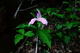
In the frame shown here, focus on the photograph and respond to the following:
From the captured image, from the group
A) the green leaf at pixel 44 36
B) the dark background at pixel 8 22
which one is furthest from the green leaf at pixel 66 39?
the green leaf at pixel 44 36

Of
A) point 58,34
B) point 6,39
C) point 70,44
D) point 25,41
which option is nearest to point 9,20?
point 6,39

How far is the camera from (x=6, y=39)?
209 centimetres

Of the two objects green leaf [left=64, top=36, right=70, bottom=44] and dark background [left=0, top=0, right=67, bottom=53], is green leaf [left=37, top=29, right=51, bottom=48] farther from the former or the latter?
green leaf [left=64, top=36, right=70, bottom=44]

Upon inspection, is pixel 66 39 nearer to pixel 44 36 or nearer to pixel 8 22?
pixel 8 22

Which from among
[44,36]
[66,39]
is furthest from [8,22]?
[66,39]

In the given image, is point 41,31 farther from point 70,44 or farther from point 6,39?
point 70,44

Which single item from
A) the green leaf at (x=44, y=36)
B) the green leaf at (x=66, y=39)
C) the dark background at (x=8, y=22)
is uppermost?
the green leaf at (x=44, y=36)

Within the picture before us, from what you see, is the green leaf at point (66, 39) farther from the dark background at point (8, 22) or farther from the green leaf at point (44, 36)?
the green leaf at point (44, 36)

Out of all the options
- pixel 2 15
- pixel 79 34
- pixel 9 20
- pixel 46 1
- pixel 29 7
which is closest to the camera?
pixel 2 15

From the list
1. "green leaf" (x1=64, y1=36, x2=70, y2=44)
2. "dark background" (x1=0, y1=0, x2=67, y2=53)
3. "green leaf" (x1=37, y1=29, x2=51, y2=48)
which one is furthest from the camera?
"green leaf" (x1=64, y1=36, x2=70, y2=44)

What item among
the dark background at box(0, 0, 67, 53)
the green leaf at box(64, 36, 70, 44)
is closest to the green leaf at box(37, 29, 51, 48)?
the dark background at box(0, 0, 67, 53)

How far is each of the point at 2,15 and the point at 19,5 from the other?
401 mm

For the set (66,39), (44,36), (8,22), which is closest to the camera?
(44,36)

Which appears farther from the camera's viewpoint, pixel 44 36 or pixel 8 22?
pixel 8 22
